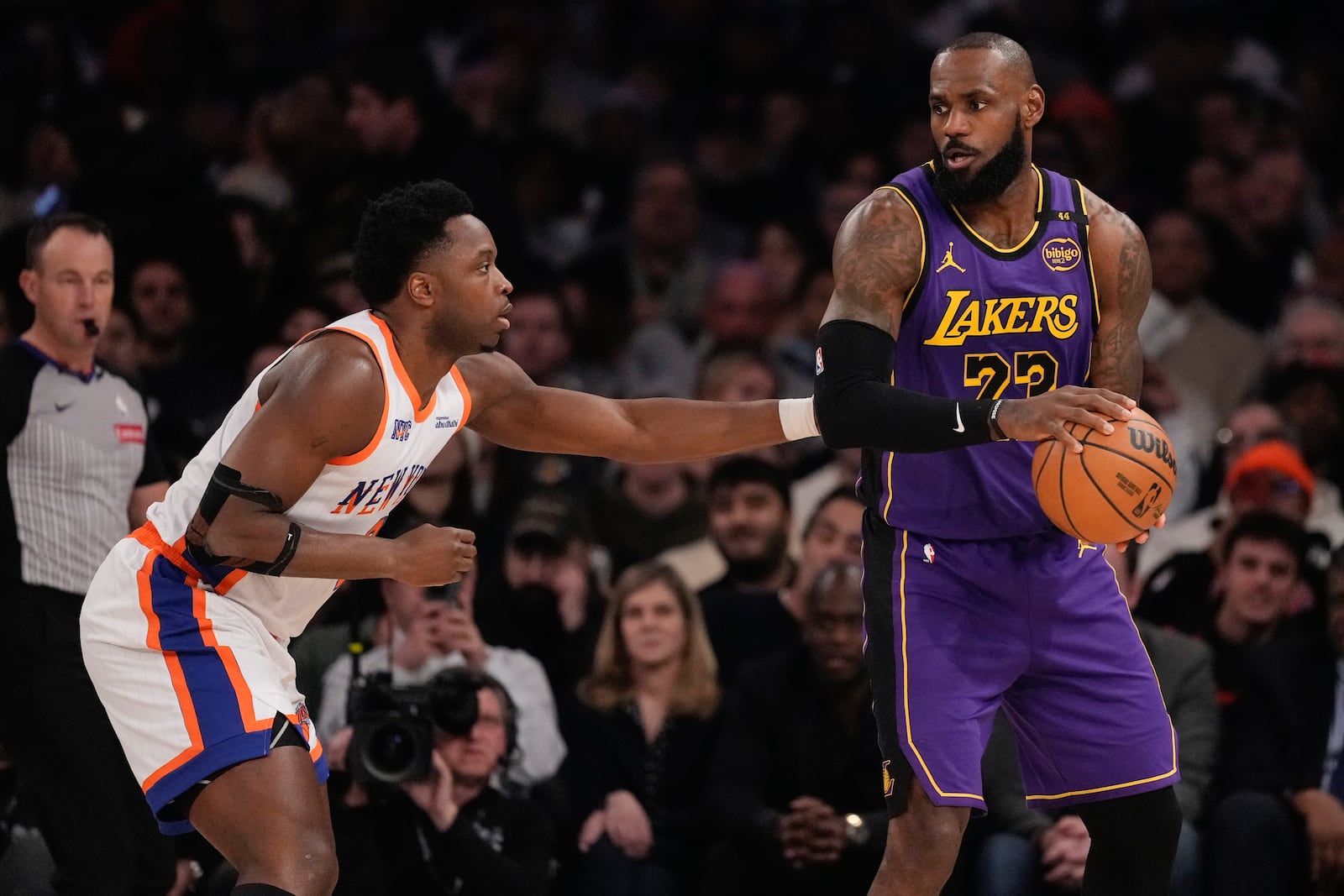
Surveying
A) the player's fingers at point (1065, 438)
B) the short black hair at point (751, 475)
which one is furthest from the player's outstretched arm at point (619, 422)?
the short black hair at point (751, 475)

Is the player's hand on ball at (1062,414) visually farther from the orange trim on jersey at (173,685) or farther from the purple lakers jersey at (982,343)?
the orange trim on jersey at (173,685)

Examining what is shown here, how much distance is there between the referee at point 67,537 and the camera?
5.70 m

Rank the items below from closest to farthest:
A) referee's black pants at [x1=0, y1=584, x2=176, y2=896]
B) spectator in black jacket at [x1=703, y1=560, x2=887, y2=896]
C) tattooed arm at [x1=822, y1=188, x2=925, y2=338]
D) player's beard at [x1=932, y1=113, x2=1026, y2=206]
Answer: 1. tattooed arm at [x1=822, y1=188, x2=925, y2=338]
2. player's beard at [x1=932, y1=113, x2=1026, y2=206]
3. referee's black pants at [x1=0, y1=584, x2=176, y2=896]
4. spectator in black jacket at [x1=703, y1=560, x2=887, y2=896]

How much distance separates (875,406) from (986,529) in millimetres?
513

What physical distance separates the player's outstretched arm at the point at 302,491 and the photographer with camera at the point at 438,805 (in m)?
1.72

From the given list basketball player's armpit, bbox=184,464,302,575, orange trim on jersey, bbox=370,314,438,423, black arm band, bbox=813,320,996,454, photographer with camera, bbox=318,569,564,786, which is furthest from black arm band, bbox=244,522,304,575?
photographer with camera, bbox=318,569,564,786

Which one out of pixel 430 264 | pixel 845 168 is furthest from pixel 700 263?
pixel 430 264

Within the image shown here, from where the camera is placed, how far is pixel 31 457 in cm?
602

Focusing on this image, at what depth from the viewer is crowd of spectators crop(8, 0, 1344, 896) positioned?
661 centimetres

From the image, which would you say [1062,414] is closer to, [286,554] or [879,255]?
[879,255]

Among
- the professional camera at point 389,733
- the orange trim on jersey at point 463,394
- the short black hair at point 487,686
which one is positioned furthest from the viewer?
the short black hair at point 487,686

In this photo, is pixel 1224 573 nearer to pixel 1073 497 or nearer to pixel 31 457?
pixel 1073 497

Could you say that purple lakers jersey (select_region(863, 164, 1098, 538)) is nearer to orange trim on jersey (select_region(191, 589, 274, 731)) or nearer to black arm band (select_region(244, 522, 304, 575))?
black arm band (select_region(244, 522, 304, 575))

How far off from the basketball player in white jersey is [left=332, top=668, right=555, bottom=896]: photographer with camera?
53.2 inches
